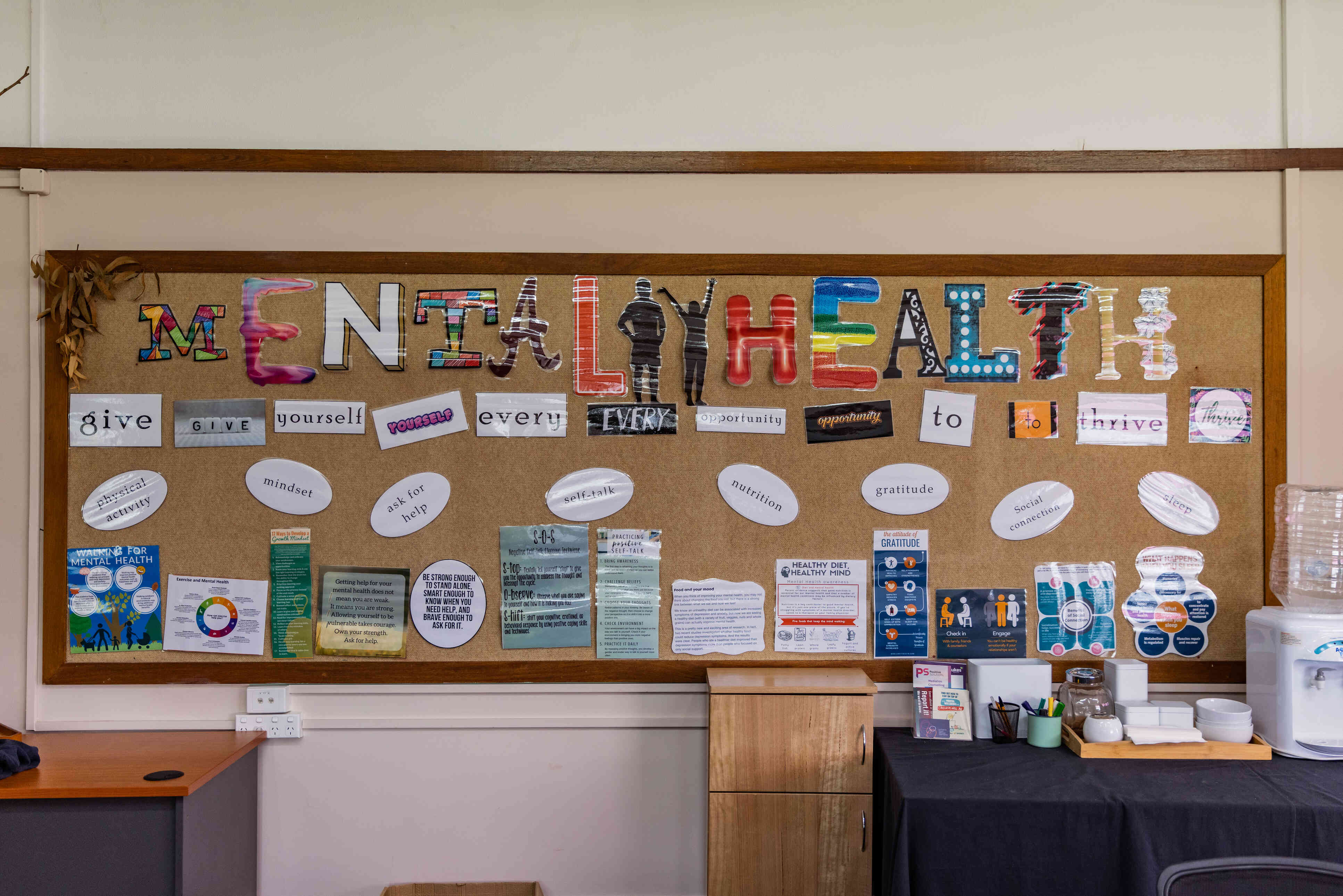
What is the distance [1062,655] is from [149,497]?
2.69 metres

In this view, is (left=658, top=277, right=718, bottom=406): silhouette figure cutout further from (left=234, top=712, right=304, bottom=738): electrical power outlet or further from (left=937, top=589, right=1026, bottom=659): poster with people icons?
(left=234, top=712, right=304, bottom=738): electrical power outlet

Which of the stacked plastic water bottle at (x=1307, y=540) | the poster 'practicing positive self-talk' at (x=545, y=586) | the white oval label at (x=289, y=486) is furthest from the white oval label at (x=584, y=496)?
the stacked plastic water bottle at (x=1307, y=540)

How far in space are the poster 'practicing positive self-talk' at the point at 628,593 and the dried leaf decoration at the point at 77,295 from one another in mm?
1558

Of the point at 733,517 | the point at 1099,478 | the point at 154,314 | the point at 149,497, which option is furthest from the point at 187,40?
the point at 1099,478

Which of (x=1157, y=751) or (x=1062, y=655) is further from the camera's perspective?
(x=1062, y=655)

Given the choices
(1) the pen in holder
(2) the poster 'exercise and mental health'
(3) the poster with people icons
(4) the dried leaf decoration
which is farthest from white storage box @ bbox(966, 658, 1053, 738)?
(4) the dried leaf decoration

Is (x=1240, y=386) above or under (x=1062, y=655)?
above

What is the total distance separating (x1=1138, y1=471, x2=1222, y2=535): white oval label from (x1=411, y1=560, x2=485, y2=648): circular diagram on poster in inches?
77.1

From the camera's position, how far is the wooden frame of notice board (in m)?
2.24

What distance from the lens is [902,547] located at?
88.9 inches

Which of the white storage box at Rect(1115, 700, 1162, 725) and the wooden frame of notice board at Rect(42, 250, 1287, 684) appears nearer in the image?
the white storage box at Rect(1115, 700, 1162, 725)

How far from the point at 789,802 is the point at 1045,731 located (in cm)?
71

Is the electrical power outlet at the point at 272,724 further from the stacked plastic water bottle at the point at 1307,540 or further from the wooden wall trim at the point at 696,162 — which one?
the stacked plastic water bottle at the point at 1307,540

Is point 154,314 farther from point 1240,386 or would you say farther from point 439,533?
point 1240,386
